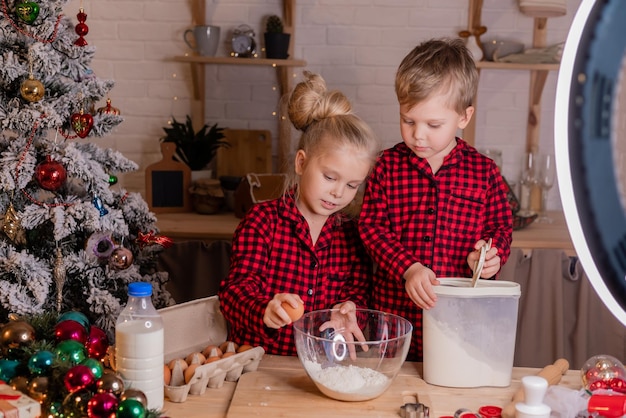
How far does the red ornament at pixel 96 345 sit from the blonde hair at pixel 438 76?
76 centimetres

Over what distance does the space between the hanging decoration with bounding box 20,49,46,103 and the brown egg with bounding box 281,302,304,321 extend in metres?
0.76

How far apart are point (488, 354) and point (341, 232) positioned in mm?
545

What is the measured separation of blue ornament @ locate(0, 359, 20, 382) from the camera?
1068 mm

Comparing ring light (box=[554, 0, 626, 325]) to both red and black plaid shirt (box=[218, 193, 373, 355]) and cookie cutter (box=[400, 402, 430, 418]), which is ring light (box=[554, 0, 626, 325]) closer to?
cookie cutter (box=[400, 402, 430, 418])

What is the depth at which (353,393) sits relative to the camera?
1138 millimetres

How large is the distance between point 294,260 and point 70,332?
591 mm

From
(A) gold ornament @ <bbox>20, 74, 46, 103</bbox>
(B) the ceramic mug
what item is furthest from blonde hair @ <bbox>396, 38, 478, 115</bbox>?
(B) the ceramic mug

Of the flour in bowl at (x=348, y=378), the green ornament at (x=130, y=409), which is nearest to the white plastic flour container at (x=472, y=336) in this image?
the flour in bowl at (x=348, y=378)

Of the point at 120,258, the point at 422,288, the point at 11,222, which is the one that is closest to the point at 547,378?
the point at 422,288

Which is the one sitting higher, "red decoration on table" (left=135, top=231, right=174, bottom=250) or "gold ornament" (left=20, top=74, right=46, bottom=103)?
"gold ornament" (left=20, top=74, right=46, bottom=103)

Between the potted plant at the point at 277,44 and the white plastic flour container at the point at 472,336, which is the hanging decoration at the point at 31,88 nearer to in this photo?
the white plastic flour container at the point at 472,336

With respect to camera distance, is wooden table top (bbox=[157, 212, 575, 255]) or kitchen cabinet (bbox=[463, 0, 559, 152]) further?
kitchen cabinet (bbox=[463, 0, 559, 152])

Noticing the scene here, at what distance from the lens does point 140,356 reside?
3.44 ft

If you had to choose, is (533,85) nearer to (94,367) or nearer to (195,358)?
(195,358)
